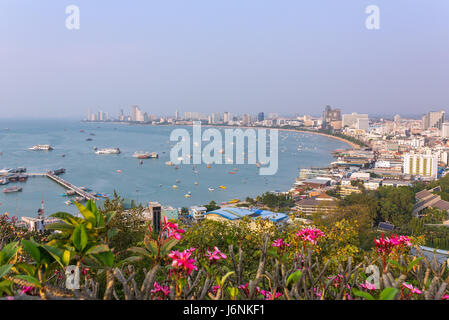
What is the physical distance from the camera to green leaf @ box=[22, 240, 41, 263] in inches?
24.2

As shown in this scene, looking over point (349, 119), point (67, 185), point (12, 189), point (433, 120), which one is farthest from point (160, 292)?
point (349, 119)

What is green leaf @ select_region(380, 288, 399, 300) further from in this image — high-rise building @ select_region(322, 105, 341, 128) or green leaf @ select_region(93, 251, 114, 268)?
high-rise building @ select_region(322, 105, 341, 128)

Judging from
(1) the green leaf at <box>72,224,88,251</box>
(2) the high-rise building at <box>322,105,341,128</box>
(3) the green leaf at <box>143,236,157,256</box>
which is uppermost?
(2) the high-rise building at <box>322,105,341,128</box>

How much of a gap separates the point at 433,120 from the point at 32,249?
2819cm

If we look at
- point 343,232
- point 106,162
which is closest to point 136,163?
point 106,162

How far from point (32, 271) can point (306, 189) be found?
9.44 meters

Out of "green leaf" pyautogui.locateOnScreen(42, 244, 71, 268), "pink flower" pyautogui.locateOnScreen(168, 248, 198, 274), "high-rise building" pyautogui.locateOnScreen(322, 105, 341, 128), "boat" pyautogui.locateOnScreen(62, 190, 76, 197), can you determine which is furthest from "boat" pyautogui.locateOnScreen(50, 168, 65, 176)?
"high-rise building" pyautogui.locateOnScreen(322, 105, 341, 128)

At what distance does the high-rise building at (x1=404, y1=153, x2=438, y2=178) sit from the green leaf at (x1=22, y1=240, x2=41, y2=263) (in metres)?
13.5

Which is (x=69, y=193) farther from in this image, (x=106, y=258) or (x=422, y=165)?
(x=422, y=165)

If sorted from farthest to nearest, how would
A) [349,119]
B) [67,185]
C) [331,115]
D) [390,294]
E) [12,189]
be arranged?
1. [331,115]
2. [349,119]
3. [67,185]
4. [12,189]
5. [390,294]

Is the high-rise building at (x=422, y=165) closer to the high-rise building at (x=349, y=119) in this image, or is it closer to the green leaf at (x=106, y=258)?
the green leaf at (x=106, y=258)

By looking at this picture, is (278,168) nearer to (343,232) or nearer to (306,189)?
(306,189)

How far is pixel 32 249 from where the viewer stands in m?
0.62
